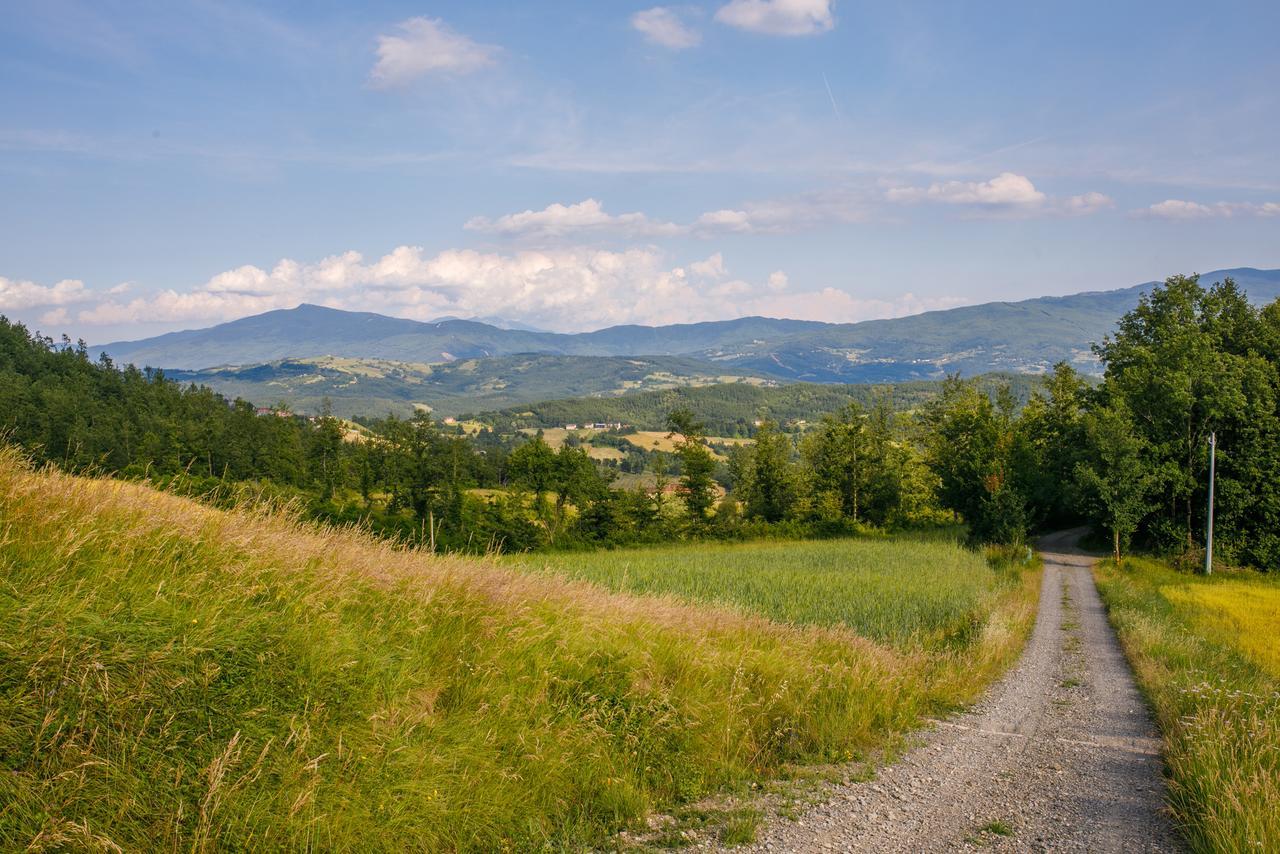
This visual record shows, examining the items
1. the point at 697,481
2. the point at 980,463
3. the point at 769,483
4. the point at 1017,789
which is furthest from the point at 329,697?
the point at 769,483

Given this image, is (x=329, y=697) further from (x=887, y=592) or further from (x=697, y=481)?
(x=697, y=481)

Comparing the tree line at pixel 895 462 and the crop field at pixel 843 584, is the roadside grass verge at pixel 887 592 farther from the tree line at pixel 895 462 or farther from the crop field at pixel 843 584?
the tree line at pixel 895 462

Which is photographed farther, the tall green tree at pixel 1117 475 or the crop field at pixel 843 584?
the tall green tree at pixel 1117 475

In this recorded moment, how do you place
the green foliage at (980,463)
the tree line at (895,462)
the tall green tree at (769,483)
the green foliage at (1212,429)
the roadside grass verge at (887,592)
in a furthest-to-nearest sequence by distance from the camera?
the tall green tree at (769,483) → the green foliage at (980,463) → the tree line at (895,462) → the green foliage at (1212,429) → the roadside grass verge at (887,592)

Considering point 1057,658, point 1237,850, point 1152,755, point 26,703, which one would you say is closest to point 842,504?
point 1057,658

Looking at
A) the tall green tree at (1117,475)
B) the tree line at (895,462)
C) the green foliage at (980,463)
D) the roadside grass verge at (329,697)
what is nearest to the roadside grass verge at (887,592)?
the roadside grass verge at (329,697)

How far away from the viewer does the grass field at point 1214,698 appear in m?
6.19

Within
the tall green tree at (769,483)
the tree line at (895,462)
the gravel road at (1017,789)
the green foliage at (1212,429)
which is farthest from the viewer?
the tall green tree at (769,483)

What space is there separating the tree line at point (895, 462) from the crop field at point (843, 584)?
38.3 ft

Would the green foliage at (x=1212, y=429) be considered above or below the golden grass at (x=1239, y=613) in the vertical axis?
above

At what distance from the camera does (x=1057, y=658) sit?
54.2 ft

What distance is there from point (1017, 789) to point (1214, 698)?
5425 millimetres

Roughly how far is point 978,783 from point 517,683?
211 inches

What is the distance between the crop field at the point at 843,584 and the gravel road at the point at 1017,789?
342 cm
